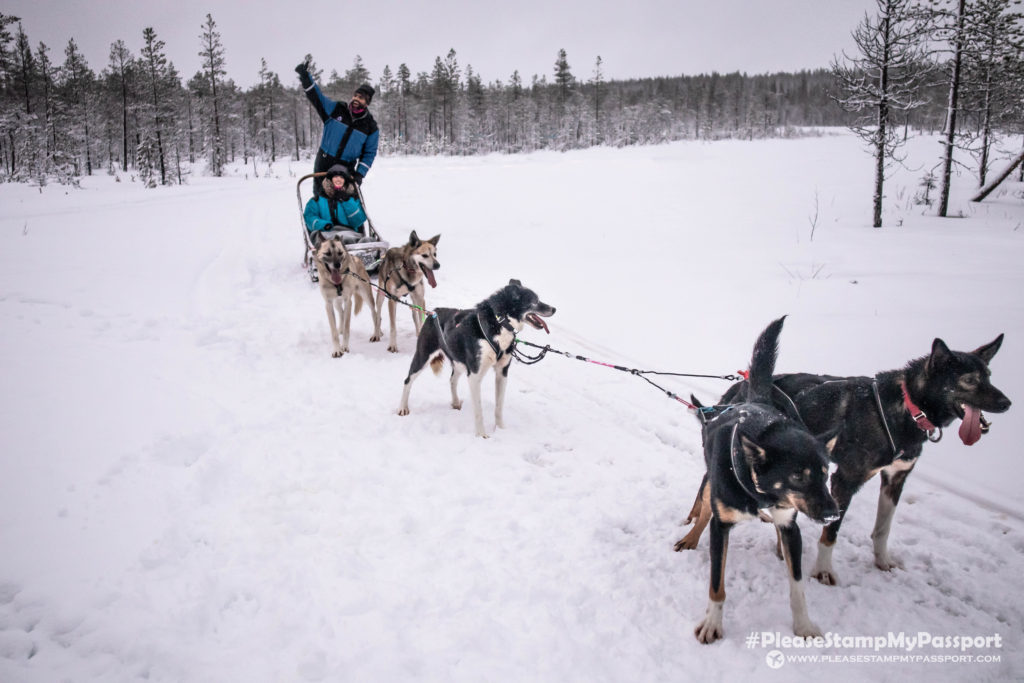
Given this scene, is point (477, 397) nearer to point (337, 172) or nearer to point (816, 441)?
point (816, 441)

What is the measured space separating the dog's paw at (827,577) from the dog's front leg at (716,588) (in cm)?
73

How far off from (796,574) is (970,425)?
1.18 metres

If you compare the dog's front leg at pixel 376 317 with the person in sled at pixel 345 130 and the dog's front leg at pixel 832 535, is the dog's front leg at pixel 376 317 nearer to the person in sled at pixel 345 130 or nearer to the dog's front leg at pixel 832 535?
the person in sled at pixel 345 130

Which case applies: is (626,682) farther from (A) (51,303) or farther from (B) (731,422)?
(A) (51,303)

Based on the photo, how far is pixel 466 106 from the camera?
52.3m

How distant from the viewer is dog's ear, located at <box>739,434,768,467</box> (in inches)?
81.0

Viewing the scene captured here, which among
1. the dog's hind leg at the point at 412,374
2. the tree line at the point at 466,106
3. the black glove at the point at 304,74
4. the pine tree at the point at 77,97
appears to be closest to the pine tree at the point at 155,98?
the tree line at the point at 466,106

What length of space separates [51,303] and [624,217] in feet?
40.2

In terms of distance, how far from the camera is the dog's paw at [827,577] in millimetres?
2635

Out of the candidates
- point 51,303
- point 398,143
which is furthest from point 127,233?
point 398,143

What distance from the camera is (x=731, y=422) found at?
235 centimetres

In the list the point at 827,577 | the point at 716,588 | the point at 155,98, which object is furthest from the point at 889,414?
the point at 155,98

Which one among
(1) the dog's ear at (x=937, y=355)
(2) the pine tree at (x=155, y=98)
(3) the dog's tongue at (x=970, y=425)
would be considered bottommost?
(3) the dog's tongue at (x=970, y=425)

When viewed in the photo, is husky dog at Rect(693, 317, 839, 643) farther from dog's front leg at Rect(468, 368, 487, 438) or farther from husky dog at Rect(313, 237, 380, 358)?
husky dog at Rect(313, 237, 380, 358)
